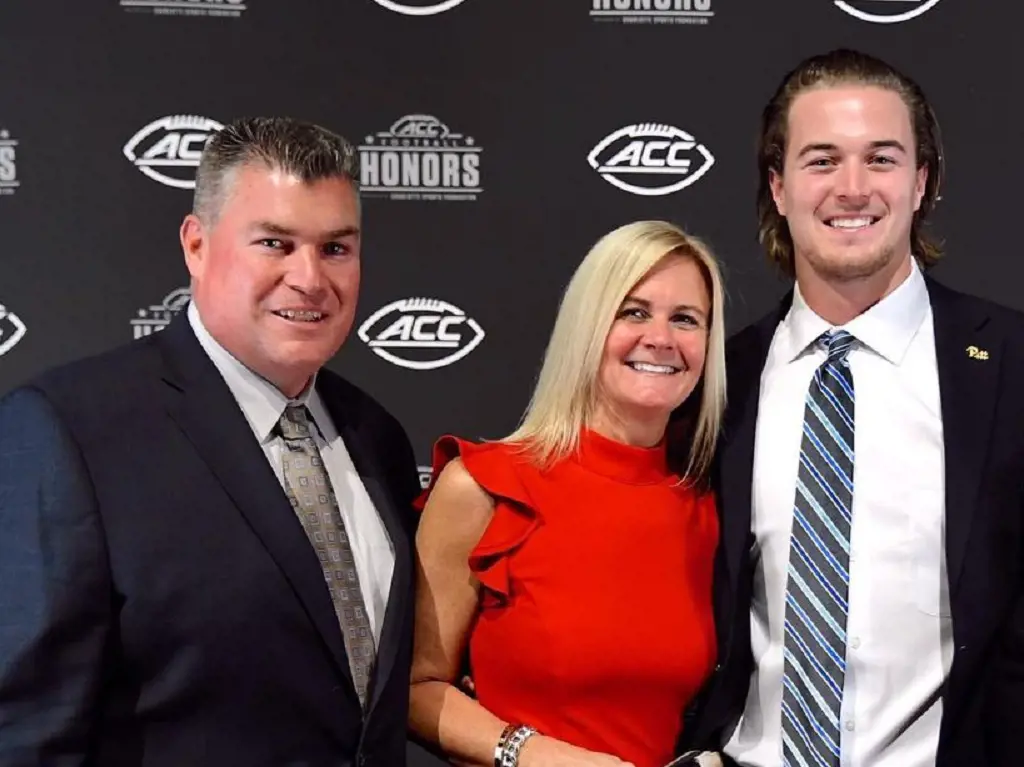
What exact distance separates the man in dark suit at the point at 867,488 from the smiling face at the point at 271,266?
0.94m

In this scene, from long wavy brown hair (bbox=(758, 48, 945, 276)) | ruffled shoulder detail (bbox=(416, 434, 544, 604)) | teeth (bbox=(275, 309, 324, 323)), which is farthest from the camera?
long wavy brown hair (bbox=(758, 48, 945, 276))

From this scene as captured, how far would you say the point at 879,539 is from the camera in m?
2.12

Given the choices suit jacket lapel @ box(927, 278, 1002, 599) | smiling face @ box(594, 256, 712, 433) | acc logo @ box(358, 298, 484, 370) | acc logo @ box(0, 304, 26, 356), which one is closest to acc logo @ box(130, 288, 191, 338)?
acc logo @ box(0, 304, 26, 356)

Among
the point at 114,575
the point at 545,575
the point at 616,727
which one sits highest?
the point at 114,575

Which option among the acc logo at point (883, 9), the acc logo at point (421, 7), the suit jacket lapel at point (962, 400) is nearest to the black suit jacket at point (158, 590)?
the suit jacket lapel at point (962, 400)

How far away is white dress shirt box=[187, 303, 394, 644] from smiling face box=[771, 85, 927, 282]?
42.7 inches

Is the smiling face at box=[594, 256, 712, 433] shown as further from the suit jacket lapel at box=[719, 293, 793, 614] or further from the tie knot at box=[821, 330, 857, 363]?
the tie knot at box=[821, 330, 857, 363]

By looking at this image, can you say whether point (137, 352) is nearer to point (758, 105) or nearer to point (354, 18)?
point (354, 18)

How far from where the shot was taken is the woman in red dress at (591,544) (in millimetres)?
2102

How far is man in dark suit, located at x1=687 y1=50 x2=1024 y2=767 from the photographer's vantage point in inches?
81.4

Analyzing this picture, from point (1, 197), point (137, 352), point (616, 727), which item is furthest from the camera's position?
point (1, 197)

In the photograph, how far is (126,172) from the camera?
3.00 m

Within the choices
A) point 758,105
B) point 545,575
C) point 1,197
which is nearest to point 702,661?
Answer: point 545,575

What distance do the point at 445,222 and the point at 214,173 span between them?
1.22 m
